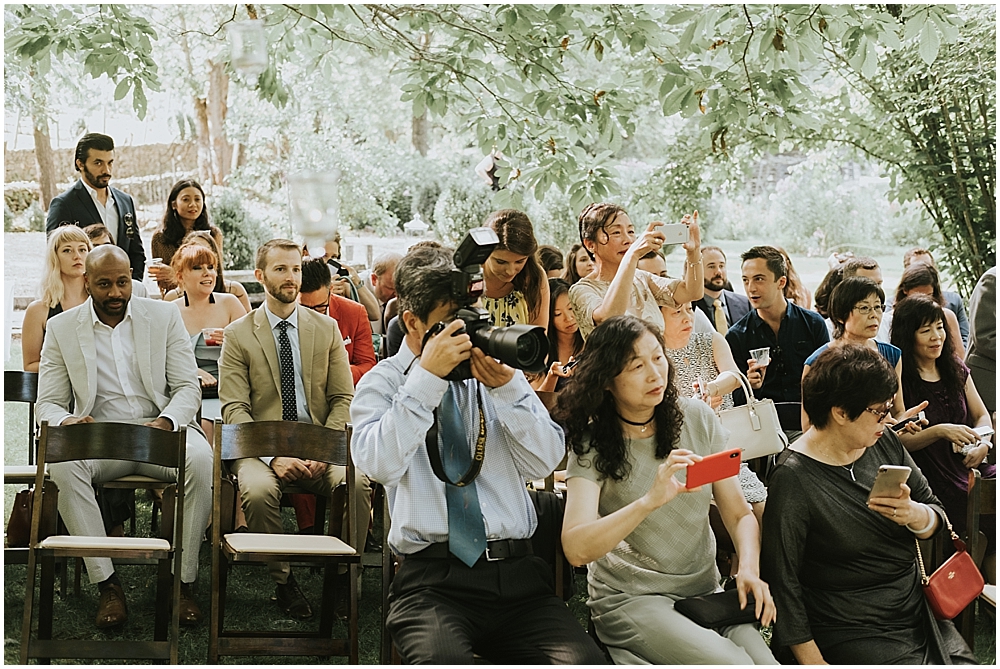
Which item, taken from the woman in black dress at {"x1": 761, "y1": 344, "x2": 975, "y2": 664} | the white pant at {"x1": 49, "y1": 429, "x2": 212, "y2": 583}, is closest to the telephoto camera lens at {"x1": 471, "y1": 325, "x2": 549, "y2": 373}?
the woman in black dress at {"x1": 761, "y1": 344, "x2": 975, "y2": 664}

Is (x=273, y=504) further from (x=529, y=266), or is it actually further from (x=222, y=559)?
(x=529, y=266)

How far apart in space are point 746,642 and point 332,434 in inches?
69.9

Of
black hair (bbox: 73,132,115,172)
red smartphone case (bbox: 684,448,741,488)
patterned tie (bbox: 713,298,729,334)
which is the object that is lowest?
red smartphone case (bbox: 684,448,741,488)

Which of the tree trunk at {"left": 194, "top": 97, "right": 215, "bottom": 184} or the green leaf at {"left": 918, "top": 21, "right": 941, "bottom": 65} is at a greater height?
the tree trunk at {"left": 194, "top": 97, "right": 215, "bottom": 184}

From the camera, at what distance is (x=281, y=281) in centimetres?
449

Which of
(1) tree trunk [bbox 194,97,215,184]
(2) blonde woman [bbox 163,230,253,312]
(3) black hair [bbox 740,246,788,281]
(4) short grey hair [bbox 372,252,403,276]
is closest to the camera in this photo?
A: (3) black hair [bbox 740,246,788,281]

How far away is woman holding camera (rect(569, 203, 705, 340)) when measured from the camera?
3.88m

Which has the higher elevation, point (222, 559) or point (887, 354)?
point (887, 354)

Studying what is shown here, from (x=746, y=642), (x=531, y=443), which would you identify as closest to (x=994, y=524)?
(x=746, y=642)

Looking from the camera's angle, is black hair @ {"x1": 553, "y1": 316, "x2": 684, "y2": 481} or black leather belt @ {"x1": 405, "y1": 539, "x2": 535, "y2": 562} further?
black hair @ {"x1": 553, "y1": 316, "x2": 684, "y2": 481}

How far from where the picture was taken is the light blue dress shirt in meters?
2.64

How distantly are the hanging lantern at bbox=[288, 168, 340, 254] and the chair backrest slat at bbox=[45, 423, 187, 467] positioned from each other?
10.6ft

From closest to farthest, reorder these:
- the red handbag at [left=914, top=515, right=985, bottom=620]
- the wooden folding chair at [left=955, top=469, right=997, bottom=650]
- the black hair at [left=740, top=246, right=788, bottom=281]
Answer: the red handbag at [left=914, top=515, right=985, bottom=620] → the wooden folding chair at [left=955, top=469, right=997, bottom=650] → the black hair at [left=740, top=246, right=788, bottom=281]

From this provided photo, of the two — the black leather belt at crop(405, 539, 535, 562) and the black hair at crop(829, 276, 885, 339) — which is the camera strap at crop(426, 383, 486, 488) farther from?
the black hair at crop(829, 276, 885, 339)
